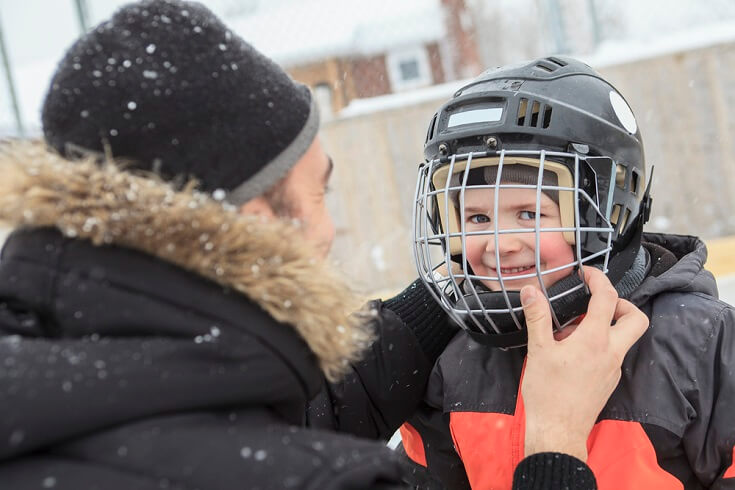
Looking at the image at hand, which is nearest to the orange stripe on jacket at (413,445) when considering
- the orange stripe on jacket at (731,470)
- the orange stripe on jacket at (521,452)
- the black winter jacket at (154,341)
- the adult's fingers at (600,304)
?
the orange stripe on jacket at (521,452)

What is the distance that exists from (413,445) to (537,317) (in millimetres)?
613

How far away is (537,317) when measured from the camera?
159 cm

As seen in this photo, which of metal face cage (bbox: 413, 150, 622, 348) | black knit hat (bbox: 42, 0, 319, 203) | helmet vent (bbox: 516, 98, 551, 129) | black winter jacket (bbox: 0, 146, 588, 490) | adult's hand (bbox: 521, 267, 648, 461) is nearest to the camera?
black winter jacket (bbox: 0, 146, 588, 490)

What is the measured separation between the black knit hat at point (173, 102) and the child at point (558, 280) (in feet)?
2.25

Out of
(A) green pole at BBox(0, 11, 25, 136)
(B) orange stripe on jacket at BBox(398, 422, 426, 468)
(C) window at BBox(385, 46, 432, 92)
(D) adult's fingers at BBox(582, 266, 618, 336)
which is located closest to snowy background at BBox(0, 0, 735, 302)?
(A) green pole at BBox(0, 11, 25, 136)

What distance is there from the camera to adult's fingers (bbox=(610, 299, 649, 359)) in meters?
1.54

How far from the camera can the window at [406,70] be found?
11805 mm

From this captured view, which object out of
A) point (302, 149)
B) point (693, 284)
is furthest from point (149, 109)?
point (693, 284)

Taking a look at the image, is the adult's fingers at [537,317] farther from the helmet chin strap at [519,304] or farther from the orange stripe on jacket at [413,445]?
the orange stripe on jacket at [413,445]

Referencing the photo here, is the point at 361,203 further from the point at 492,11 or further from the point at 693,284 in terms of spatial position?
the point at 492,11

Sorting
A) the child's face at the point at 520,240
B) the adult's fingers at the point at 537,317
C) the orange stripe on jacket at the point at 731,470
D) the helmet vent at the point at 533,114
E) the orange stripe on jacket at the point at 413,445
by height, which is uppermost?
the helmet vent at the point at 533,114

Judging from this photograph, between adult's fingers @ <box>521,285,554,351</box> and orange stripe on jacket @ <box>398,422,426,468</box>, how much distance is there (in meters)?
0.53

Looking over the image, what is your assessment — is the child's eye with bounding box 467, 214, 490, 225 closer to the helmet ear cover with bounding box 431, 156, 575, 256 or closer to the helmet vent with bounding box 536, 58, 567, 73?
the helmet ear cover with bounding box 431, 156, 575, 256

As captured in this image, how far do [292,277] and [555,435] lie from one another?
27.1 inches
